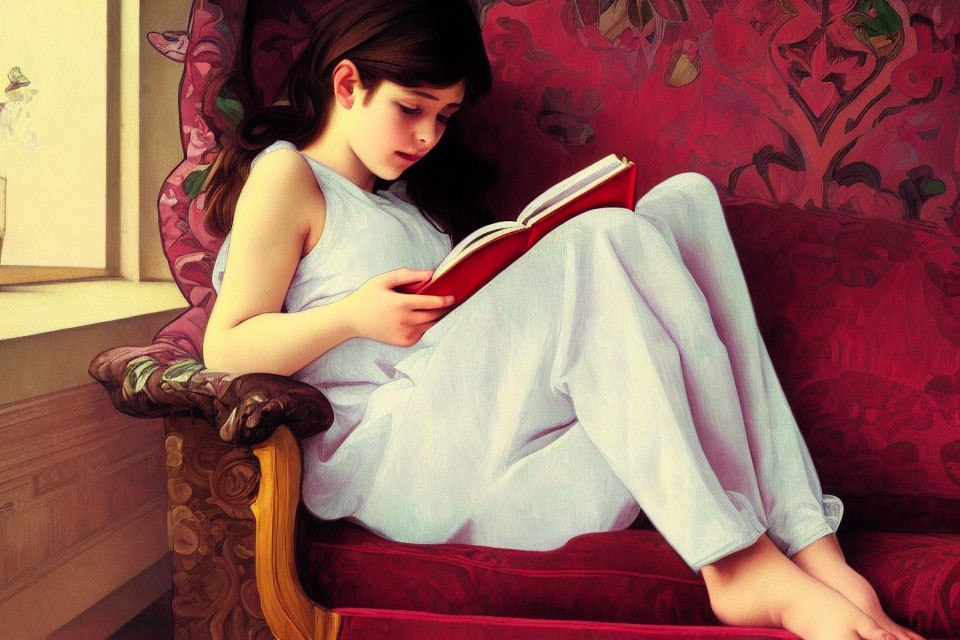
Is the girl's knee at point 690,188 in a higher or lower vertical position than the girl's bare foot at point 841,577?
higher

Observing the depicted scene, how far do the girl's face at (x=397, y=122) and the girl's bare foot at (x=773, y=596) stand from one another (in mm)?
776

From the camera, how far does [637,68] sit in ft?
4.87

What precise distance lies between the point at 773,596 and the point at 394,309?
0.62 meters

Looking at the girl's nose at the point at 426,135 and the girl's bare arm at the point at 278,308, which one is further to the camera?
the girl's nose at the point at 426,135

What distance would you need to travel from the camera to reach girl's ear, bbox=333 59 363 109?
1209 millimetres

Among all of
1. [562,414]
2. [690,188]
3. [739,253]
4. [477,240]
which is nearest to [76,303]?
[477,240]

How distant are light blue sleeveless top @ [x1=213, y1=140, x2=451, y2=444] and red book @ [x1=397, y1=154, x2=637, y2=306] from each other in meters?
0.13

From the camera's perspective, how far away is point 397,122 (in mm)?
1205

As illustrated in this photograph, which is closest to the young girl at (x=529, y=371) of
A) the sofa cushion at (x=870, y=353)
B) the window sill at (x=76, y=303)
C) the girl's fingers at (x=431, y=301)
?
the girl's fingers at (x=431, y=301)

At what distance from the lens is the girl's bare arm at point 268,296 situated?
106 centimetres

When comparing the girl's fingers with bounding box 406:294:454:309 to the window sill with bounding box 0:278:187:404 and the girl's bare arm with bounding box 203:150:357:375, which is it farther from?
the window sill with bounding box 0:278:187:404

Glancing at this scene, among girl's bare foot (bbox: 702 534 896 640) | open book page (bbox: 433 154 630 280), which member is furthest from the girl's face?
girl's bare foot (bbox: 702 534 896 640)

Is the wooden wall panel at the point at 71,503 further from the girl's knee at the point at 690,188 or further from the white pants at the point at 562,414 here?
the girl's knee at the point at 690,188

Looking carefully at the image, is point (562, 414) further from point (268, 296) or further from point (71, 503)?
point (71, 503)
